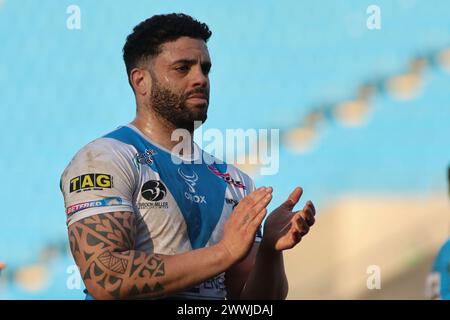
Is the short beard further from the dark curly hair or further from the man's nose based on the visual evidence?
the dark curly hair

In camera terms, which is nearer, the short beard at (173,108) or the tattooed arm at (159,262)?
the tattooed arm at (159,262)

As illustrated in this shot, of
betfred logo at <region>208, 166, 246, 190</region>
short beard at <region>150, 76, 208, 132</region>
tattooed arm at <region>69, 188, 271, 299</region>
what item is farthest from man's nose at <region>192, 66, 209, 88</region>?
tattooed arm at <region>69, 188, 271, 299</region>

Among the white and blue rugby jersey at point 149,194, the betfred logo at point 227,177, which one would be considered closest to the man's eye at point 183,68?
the white and blue rugby jersey at point 149,194

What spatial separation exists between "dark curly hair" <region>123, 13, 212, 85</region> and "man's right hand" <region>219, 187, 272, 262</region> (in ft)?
3.63

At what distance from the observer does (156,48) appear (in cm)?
479

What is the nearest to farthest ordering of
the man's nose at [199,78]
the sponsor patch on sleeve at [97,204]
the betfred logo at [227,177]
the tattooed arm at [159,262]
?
the tattooed arm at [159,262]
the sponsor patch on sleeve at [97,204]
the man's nose at [199,78]
the betfred logo at [227,177]

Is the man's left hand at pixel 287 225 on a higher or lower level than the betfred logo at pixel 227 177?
lower

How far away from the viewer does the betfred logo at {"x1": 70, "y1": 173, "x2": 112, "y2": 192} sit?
13.9 ft

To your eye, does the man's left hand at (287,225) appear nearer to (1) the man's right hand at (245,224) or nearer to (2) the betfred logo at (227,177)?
(1) the man's right hand at (245,224)

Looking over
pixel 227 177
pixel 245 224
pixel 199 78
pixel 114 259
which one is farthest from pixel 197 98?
pixel 114 259

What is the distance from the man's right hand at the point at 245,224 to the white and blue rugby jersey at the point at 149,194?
0.40 metres

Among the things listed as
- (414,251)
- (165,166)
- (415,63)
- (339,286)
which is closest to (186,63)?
(165,166)

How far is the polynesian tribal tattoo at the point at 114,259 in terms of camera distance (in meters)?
4.02

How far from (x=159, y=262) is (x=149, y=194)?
16.5 inches
